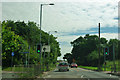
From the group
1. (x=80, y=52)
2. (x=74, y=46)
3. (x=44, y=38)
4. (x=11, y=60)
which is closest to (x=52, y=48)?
(x=44, y=38)

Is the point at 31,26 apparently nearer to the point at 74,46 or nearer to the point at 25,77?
the point at 74,46

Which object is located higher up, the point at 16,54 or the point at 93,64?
the point at 16,54

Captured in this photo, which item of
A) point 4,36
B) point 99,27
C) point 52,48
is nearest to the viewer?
point 4,36

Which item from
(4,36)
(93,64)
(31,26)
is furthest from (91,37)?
(4,36)

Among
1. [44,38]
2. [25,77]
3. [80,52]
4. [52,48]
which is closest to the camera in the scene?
[25,77]

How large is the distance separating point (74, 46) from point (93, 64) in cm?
4195

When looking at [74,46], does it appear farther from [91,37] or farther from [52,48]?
[52,48]

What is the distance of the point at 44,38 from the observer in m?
72.8

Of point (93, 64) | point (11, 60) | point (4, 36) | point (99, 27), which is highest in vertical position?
point (99, 27)

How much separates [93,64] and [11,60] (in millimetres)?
43701

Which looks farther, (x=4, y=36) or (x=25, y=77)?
(x=4, y=36)

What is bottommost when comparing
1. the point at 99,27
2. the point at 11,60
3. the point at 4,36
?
the point at 11,60

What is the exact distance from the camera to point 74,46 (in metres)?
115

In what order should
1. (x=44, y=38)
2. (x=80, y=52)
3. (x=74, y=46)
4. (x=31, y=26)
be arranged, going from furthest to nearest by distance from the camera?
(x=74, y=46) → (x=80, y=52) → (x=31, y=26) → (x=44, y=38)
